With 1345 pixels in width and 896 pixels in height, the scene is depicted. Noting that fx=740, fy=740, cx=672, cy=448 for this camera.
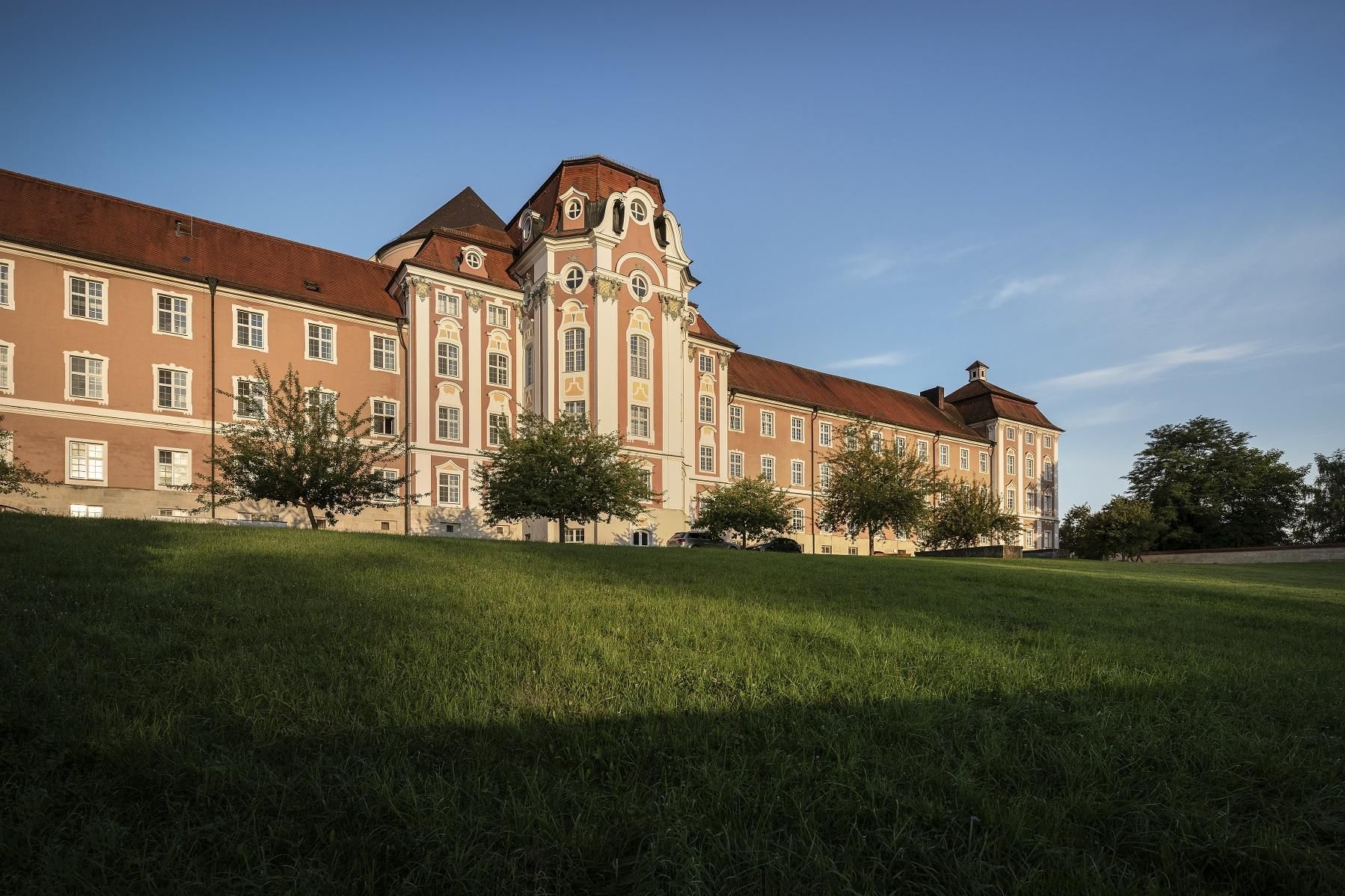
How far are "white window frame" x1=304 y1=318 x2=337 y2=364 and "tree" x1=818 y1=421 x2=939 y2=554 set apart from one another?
2943 centimetres

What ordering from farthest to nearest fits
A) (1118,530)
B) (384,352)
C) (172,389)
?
(1118,530) → (384,352) → (172,389)

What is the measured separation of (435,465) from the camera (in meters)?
41.0

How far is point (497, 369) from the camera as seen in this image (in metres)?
44.3

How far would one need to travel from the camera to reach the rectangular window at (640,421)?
43000 millimetres

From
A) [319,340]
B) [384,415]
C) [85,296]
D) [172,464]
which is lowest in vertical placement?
[172,464]

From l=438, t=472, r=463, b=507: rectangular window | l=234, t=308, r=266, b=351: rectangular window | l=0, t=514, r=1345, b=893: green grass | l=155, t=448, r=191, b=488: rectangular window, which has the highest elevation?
l=234, t=308, r=266, b=351: rectangular window

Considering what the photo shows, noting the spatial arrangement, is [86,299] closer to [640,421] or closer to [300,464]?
[300,464]

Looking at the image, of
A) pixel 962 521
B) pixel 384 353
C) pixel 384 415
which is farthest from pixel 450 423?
pixel 962 521

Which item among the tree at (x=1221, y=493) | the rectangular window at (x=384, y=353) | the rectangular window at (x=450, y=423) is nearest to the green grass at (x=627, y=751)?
the rectangular window at (x=450, y=423)

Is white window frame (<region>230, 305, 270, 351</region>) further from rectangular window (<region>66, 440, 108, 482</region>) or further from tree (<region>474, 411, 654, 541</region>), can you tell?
tree (<region>474, 411, 654, 541</region>)

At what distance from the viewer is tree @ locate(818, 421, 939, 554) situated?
42125 millimetres

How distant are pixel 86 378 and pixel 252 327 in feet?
24.3

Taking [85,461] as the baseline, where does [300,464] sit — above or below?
below

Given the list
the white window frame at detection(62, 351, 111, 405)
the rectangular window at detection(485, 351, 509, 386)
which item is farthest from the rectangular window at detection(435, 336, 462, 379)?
the white window frame at detection(62, 351, 111, 405)
